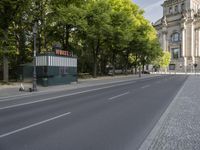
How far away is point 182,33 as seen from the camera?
112 meters

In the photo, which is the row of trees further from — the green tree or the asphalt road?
the asphalt road

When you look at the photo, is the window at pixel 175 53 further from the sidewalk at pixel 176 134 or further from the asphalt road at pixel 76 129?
the sidewalk at pixel 176 134

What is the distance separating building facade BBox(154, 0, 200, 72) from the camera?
358ft

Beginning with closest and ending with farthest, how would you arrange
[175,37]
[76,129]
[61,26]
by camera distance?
[76,129], [61,26], [175,37]

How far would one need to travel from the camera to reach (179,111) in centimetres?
1030

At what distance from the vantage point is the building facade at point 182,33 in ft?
358

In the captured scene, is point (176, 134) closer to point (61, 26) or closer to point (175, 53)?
point (61, 26)

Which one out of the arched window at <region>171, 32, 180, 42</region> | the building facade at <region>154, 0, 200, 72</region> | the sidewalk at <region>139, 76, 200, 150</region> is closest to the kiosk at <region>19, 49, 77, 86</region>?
the sidewalk at <region>139, 76, 200, 150</region>

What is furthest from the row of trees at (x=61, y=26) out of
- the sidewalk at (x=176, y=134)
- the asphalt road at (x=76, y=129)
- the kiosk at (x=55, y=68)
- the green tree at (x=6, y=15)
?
the sidewalk at (x=176, y=134)

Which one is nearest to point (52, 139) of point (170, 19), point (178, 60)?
point (178, 60)

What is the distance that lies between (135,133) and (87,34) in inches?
1167

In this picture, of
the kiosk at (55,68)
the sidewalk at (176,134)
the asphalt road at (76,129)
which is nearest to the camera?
the sidewalk at (176,134)

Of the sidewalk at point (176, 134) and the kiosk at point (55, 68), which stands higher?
the kiosk at point (55, 68)

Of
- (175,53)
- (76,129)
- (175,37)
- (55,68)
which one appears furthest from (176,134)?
(175,37)
